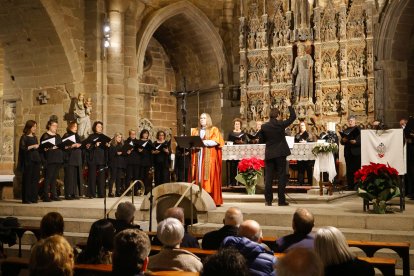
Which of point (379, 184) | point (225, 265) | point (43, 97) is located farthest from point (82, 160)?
point (225, 265)

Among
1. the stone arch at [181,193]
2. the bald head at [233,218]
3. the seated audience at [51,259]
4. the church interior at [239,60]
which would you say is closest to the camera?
the seated audience at [51,259]

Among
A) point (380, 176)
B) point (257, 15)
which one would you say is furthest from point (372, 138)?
point (257, 15)

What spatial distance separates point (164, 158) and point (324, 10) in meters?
6.46

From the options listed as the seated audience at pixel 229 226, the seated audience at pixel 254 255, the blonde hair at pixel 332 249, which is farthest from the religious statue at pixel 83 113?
the blonde hair at pixel 332 249

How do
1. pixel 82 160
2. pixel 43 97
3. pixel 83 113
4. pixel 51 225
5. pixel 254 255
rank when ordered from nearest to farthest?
pixel 254 255
pixel 51 225
pixel 82 160
pixel 83 113
pixel 43 97

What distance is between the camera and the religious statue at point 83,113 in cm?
1337

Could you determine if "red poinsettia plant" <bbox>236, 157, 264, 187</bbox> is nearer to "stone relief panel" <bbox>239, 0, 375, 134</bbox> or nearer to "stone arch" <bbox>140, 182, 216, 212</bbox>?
"stone arch" <bbox>140, 182, 216, 212</bbox>

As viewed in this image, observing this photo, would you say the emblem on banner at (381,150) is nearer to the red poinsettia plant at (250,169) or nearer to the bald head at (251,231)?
the red poinsettia plant at (250,169)

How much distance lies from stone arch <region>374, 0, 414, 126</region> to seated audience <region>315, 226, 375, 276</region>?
11.7 m

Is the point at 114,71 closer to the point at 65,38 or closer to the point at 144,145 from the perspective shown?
the point at 65,38

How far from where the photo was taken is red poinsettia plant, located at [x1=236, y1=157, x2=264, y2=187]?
11.0 meters

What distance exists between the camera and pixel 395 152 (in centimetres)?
888

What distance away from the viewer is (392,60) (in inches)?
584

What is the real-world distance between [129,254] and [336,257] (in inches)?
50.0
